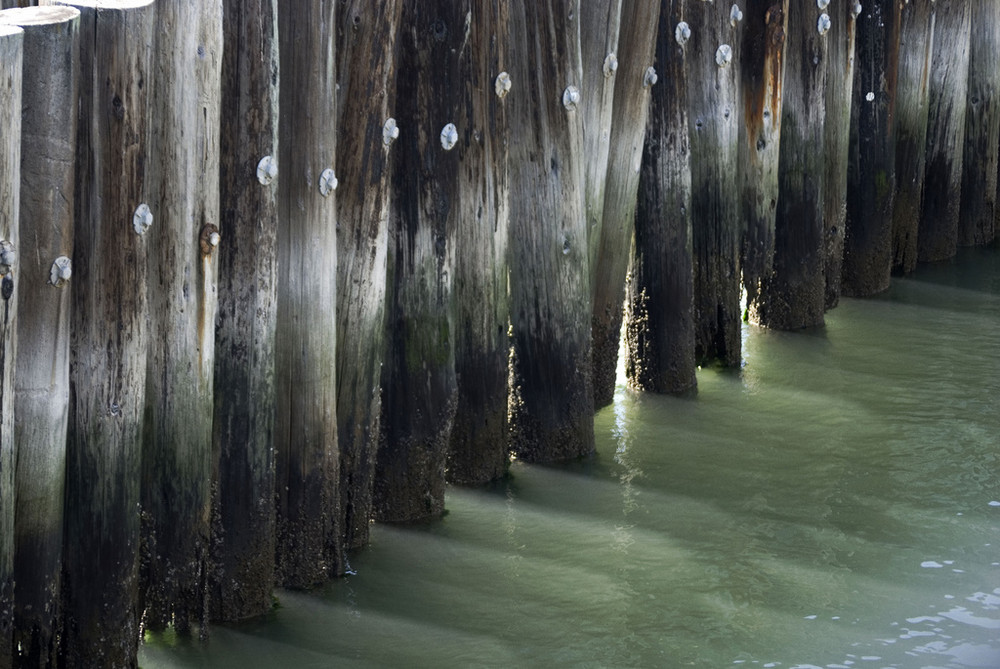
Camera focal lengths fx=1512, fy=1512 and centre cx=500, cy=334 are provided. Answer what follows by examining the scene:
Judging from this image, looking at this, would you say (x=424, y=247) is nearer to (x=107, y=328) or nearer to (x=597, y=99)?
(x=597, y=99)

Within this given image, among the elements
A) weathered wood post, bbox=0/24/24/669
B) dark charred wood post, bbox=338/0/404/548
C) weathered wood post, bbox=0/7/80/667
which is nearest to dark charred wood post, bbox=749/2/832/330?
dark charred wood post, bbox=338/0/404/548

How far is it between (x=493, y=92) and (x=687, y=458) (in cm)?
217

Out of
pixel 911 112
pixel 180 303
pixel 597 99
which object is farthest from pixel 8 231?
pixel 911 112

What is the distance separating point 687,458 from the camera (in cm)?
762

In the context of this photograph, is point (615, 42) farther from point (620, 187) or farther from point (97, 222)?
point (97, 222)

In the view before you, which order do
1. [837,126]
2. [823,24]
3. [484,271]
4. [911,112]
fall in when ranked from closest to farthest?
[484,271] → [823,24] → [837,126] → [911,112]

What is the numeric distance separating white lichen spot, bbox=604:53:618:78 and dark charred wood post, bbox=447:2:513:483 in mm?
659

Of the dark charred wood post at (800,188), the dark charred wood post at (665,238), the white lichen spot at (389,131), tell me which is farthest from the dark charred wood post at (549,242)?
the dark charred wood post at (800,188)

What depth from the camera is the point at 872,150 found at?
10.1m

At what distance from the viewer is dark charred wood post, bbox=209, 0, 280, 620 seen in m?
5.52

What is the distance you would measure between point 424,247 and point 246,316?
116cm

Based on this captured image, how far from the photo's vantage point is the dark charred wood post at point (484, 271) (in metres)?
6.60

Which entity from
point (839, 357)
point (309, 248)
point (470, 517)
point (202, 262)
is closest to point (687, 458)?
point (470, 517)

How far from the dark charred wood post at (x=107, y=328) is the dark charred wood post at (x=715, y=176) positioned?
392 centimetres
